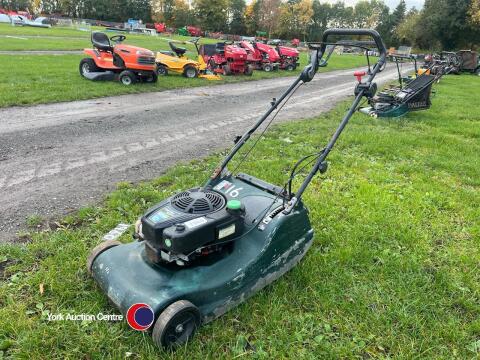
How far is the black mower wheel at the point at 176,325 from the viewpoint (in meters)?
2.25

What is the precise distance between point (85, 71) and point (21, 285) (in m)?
9.89

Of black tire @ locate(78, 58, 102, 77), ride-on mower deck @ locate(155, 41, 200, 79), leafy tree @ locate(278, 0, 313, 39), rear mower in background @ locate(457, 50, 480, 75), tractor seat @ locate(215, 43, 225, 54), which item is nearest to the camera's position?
black tire @ locate(78, 58, 102, 77)

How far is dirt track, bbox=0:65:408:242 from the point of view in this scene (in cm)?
432

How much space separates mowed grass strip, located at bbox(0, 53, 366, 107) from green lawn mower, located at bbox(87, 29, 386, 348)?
685cm

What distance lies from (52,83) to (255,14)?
72278 mm

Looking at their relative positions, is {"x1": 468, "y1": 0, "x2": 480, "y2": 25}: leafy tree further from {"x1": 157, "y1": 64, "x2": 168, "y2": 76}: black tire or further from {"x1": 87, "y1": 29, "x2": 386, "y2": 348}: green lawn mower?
{"x1": 87, "y1": 29, "x2": 386, "y2": 348}: green lawn mower

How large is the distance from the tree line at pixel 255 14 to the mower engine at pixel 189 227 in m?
61.1

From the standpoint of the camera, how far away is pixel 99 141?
244 inches

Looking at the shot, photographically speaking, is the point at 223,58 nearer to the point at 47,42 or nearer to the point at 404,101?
the point at 404,101

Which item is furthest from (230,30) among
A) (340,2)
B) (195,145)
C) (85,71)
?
(195,145)

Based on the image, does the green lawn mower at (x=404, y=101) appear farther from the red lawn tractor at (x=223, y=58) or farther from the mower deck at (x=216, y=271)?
the red lawn tractor at (x=223, y=58)

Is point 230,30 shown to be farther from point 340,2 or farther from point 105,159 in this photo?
point 105,159

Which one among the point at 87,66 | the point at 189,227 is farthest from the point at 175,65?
the point at 189,227

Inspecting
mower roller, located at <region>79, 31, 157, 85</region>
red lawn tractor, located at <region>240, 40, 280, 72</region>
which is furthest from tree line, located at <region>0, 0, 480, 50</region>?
mower roller, located at <region>79, 31, 157, 85</region>
